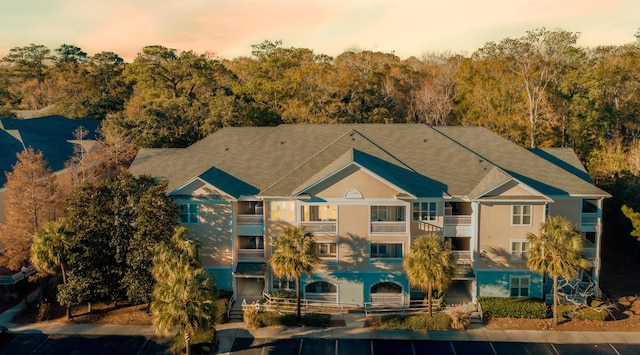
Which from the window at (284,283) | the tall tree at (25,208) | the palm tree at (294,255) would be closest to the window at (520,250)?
the palm tree at (294,255)

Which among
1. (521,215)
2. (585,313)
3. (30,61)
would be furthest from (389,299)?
(30,61)

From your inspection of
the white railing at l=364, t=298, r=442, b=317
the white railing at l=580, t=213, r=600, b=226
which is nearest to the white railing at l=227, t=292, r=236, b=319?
the white railing at l=364, t=298, r=442, b=317

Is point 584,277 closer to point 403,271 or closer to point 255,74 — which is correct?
point 403,271

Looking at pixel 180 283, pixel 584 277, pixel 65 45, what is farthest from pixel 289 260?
pixel 65 45

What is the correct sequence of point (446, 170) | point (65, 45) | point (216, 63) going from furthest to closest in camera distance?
point (65, 45)
point (216, 63)
point (446, 170)

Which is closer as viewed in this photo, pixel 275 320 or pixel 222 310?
pixel 275 320

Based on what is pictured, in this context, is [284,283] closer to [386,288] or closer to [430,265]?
[386,288]

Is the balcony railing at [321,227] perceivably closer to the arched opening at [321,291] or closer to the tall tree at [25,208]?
the arched opening at [321,291]
